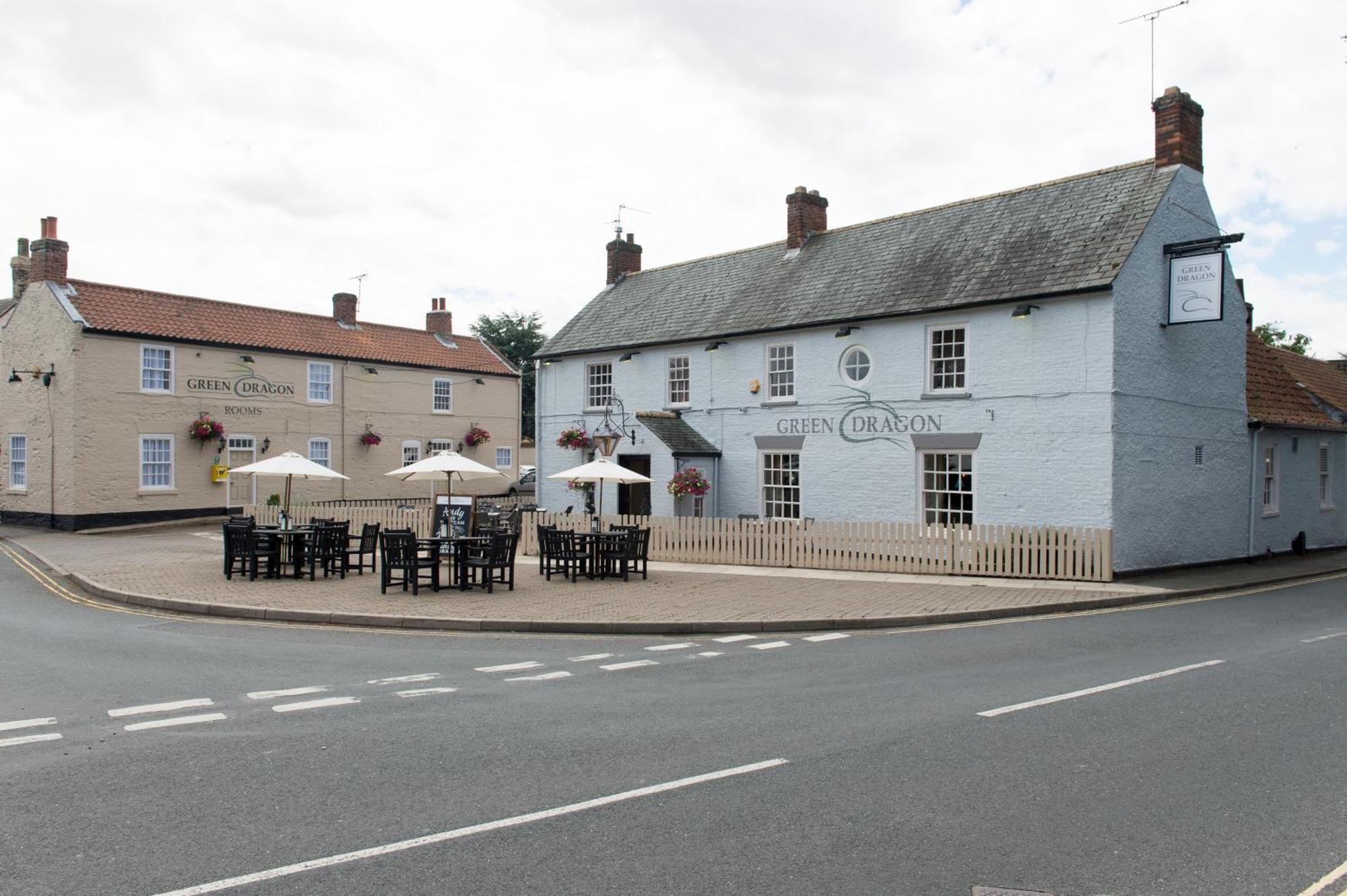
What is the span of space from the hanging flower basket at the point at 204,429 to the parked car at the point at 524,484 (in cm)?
1125

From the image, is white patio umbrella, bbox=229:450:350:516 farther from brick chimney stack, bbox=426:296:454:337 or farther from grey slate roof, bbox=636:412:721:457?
brick chimney stack, bbox=426:296:454:337

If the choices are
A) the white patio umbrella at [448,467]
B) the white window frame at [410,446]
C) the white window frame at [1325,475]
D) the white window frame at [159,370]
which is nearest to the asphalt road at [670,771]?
the white patio umbrella at [448,467]

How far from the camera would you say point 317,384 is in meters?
34.2

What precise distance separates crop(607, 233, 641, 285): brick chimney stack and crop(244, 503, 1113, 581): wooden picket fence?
12.8 metres

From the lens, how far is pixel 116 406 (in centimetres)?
2842

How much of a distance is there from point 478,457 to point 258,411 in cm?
1020

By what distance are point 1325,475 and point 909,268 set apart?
1359 centimetres

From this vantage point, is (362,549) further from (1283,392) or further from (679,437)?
(1283,392)

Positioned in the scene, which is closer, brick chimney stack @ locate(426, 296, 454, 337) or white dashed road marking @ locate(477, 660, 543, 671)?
white dashed road marking @ locate(477, 660, 543, 671)

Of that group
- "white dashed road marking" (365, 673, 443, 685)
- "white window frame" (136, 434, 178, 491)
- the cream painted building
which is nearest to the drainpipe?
"white dashed road marking" (365, 673, 443, 685)

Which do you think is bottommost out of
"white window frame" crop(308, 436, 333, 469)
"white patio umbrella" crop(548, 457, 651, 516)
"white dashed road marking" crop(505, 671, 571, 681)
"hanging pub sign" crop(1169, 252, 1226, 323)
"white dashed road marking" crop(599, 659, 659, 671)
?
"white dashed road marking" crop(599, 659, 659, 671)

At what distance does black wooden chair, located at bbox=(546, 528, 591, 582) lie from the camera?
53.5 feet

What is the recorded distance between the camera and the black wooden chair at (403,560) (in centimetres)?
1439

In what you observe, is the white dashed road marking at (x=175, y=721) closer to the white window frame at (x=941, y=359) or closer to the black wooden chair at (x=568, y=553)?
the black wooden chair at (x=568, y=553)
